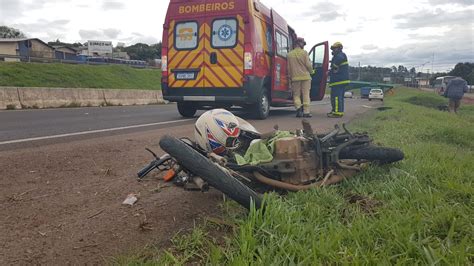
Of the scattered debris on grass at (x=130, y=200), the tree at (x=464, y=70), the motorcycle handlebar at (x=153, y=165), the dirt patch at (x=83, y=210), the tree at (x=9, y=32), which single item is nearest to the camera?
the dirt patch at (x=83, y=210)

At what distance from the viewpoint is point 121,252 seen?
1786 millimetres

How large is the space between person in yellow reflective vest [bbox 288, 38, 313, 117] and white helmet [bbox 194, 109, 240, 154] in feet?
21.9

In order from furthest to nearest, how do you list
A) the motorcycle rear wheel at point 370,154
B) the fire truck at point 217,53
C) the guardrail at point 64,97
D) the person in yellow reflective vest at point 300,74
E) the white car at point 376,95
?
the white car at point 376,95 → the guardrail at point 64,97 → the person in yellow reflective vest at point 300,74 → the fire truck at point 217,53 → the motorcycle rear wheel at point 370,154

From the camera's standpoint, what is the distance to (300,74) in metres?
9.36

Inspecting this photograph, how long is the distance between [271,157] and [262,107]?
19.7 ft

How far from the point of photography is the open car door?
1011cm

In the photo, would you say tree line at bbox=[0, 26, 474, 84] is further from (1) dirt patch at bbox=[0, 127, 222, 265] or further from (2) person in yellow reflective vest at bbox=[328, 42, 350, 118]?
(1) dirt patch at bbox=[0, 127, 222, 265]

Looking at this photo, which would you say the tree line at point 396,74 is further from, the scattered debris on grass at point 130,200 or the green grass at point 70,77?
the scattered debris on grass at point 130,200

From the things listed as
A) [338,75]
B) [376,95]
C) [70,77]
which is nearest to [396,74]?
[376,95]

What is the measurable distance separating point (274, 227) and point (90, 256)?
2.82 ft

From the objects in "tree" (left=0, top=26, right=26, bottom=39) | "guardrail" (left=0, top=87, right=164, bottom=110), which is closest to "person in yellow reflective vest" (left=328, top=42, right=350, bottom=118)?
"guardrail" (left=0, top=87, right=164, bottom=110)

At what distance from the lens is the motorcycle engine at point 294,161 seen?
2.48 meters

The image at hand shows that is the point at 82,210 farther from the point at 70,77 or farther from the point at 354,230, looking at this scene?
the point at 70,77

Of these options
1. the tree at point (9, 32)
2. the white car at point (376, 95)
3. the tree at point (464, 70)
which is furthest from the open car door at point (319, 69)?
the tree at point (9, 32)
